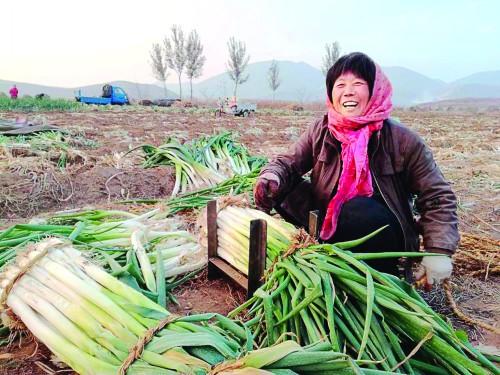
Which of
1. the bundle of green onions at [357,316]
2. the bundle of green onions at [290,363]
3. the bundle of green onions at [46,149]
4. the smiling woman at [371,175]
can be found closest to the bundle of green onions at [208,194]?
the smiling woman at [371,175]

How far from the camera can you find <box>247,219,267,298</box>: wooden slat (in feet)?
6.01

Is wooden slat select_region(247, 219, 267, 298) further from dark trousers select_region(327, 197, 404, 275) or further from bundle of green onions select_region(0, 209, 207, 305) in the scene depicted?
dark trousers select_region(327, 197, 404, 275)

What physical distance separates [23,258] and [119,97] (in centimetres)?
3156

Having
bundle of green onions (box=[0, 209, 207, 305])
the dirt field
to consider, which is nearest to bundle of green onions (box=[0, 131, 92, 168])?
the dirt field

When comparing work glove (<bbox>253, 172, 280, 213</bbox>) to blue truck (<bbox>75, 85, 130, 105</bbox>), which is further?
blue truck (<bbox>75, 85, 130, 105</bbox>)

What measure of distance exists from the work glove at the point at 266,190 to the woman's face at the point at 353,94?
540 millimetres

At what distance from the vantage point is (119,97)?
31047 mm

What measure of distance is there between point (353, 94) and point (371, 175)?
46 centimetres

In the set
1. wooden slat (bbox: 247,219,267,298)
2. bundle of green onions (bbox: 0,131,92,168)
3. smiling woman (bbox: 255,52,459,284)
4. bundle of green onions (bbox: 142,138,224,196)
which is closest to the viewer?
wooden slat (bbox: 247,219,267,298)

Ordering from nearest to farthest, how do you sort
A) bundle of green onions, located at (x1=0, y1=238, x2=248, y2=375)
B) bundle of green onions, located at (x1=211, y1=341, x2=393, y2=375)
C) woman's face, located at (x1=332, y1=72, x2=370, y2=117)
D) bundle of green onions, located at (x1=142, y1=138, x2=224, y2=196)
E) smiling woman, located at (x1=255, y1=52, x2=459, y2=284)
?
1. bundle of green onions, located at (x1=211, y1=341, x2=393, y2=375)
2. bundle of green onions, located at (x1=0, y1=238, x2=248, y2=375)
3. smiling woman, located at (x1=255, y1=52, x2=459, y2=284)
4. woman's face, located at (x1=332, y1=72, x2=370, y2=117)
5. bundle of green onions, located at (x1=142, y1=138, x2=224, y2=196)

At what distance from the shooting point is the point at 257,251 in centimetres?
186

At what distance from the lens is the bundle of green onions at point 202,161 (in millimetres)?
4797

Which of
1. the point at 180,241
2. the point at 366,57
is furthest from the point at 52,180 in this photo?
the point at 366,57

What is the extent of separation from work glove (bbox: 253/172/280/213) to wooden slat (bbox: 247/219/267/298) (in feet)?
1.52
